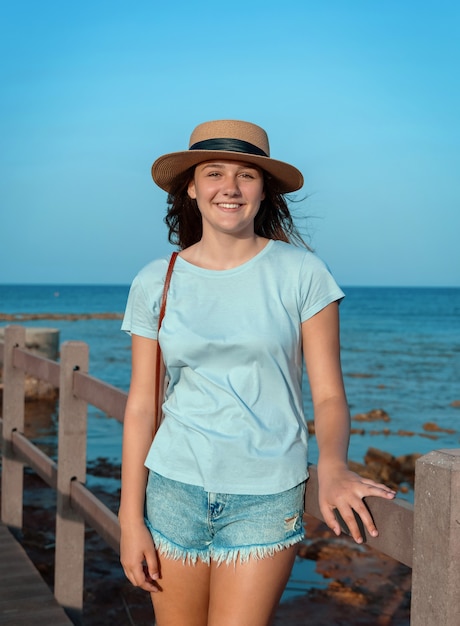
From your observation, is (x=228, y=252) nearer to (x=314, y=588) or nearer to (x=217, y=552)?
(x=217, y=552)

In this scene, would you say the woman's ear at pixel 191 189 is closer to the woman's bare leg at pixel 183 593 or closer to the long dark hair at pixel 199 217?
the long dark hair at pixel 199 217

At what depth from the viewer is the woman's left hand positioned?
5.02 feet

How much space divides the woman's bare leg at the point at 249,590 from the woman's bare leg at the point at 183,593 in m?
0.08

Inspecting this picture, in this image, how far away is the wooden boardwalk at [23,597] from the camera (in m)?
3.33

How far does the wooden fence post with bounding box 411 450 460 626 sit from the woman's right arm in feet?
2.53

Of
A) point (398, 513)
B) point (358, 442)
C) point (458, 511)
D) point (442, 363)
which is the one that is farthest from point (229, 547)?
point (442, 363)

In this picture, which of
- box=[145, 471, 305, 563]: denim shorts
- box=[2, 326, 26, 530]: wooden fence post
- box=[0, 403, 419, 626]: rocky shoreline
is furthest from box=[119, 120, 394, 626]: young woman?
box=[2, 326, 26, 530]: wooden fence post

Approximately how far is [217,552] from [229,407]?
339 mm

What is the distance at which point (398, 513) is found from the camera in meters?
1.47

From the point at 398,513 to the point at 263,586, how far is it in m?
0.47

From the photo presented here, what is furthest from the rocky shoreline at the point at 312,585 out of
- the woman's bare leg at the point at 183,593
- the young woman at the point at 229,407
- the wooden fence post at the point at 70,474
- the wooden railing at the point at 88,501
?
the young woman at the point at 229,407

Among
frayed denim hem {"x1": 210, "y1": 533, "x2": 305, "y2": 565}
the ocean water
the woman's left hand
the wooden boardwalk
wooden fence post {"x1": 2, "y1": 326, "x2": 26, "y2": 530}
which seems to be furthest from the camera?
the ocean water

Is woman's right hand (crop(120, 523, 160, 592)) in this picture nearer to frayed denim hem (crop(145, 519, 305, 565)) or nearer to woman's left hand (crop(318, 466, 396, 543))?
frayed denim hem (crop(145, 519, 305, 565))

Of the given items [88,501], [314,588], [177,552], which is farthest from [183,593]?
[314,588]
